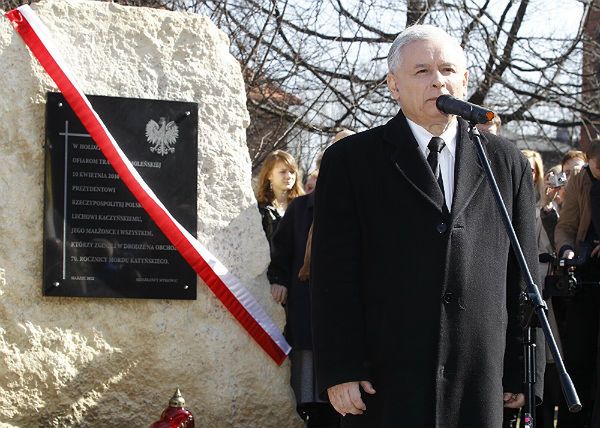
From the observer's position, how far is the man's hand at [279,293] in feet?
18.9

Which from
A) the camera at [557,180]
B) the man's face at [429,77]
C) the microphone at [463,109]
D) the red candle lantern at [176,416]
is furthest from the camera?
the camera at [557,180]

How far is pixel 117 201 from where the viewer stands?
17.4 ft

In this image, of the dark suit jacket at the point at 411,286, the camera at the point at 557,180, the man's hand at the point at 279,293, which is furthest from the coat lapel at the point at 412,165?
the camera at the point at 557,180

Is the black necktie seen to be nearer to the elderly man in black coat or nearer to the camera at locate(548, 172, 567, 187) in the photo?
the elderly man in black coat

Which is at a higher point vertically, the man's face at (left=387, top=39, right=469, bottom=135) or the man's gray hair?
the man's gray hair

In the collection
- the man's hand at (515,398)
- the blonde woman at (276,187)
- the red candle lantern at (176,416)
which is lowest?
the red candle lantern at (176,416)

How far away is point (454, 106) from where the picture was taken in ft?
10.0

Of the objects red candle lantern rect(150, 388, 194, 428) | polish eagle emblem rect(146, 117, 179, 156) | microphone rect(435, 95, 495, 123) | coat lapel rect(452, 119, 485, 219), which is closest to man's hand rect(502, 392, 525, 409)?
coat lapel rect(452, 119, 485, 219)

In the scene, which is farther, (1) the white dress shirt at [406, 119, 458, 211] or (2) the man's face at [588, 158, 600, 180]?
(2) the man's face at [588, 158, 600, 180]

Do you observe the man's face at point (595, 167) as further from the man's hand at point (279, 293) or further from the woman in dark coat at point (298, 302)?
the man's hand at point (279, 293)

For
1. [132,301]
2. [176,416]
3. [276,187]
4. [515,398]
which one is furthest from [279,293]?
[515,398]

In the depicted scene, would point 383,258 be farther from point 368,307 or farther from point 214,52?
point 214,52

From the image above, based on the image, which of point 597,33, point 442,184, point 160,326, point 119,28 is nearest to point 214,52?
point 119,28

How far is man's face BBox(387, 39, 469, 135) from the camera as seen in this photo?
10.6 ft
